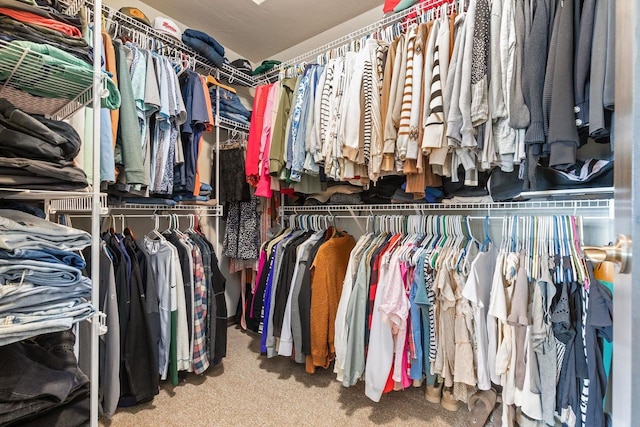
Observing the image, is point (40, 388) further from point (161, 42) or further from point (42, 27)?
point (161, 42)

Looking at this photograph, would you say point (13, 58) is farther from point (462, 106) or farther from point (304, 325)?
point (304, 325)

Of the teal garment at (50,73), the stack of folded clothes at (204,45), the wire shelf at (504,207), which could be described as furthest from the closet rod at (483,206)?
the teal garment at (50,73)

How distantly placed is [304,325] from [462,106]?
1387mm

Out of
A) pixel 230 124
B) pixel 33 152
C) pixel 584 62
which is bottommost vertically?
pixel 33 152

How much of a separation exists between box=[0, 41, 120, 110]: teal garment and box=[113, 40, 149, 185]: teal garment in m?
0.41

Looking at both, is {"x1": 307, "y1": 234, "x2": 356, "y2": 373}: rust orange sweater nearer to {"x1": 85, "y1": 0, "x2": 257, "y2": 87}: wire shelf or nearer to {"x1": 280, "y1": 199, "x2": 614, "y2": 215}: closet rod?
{"x1": 280, "y1": 199, "x2": 614, "y2": 215}: closet rod

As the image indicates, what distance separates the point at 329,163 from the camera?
64.0 inches

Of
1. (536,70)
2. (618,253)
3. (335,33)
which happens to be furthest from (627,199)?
(335,33)

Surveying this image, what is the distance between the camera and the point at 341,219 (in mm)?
2418

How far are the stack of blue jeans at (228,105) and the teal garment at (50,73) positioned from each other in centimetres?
130

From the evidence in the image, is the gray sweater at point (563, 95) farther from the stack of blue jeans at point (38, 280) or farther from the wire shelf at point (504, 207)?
the stack of blue jeans at point (38, 280)

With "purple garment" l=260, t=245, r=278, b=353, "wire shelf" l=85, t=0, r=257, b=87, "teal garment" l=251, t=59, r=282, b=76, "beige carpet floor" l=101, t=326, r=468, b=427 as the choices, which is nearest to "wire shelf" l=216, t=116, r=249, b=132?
"wire shelf" l=85, t=0, r=257, b=87

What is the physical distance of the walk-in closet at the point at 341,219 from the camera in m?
0.86

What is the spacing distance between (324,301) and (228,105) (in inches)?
67.8
